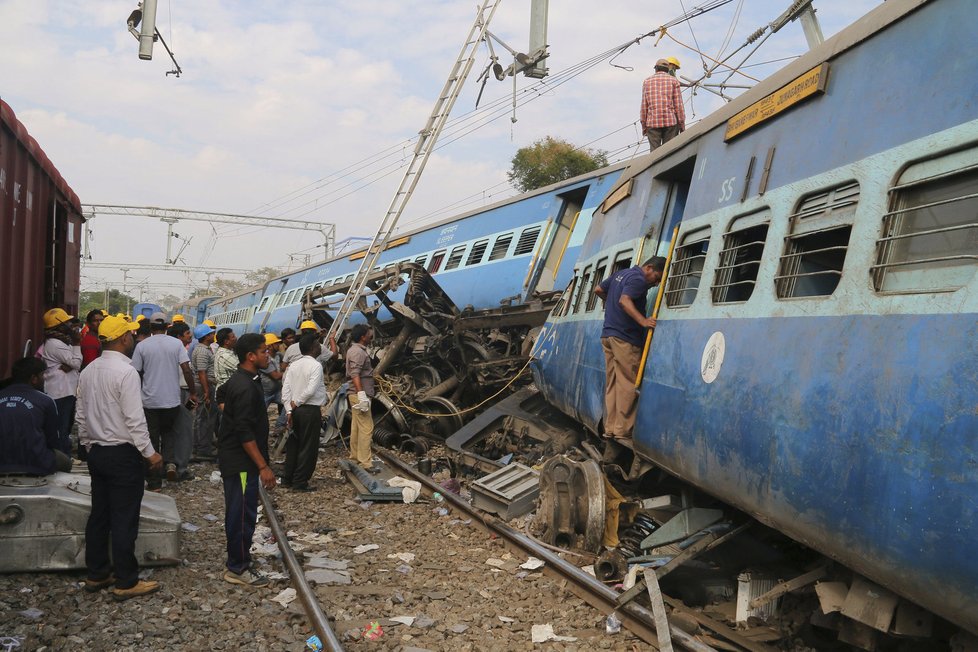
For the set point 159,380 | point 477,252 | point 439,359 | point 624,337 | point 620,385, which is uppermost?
point 477,252

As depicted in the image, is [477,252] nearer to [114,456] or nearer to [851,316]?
[114,456]

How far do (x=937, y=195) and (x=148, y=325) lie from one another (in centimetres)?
883

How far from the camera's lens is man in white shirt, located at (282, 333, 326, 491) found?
9.29m

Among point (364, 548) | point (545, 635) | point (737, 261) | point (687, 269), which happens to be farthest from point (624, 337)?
point (364, 548)

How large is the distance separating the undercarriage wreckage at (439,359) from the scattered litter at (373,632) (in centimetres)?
650

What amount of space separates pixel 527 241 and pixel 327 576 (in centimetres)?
928

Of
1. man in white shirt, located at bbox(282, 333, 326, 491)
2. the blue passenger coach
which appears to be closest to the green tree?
the blue passenger coach

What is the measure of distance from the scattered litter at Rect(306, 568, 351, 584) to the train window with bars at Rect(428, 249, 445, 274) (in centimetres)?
1218

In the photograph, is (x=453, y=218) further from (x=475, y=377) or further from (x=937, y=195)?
(x=937, y=195)

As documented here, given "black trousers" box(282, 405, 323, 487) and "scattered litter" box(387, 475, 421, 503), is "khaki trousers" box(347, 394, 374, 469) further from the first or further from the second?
"scattered litter" box(387, 475, 421, 503)

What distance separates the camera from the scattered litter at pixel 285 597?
18.3 ft

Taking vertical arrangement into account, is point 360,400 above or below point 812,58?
below

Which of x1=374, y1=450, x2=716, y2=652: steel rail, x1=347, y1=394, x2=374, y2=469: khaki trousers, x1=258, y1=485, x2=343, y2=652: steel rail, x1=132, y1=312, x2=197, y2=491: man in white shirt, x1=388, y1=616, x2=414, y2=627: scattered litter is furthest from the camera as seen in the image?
x1=347, y1=394, x2=374, y2=469: khaki trousers

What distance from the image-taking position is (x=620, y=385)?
6516 mm
